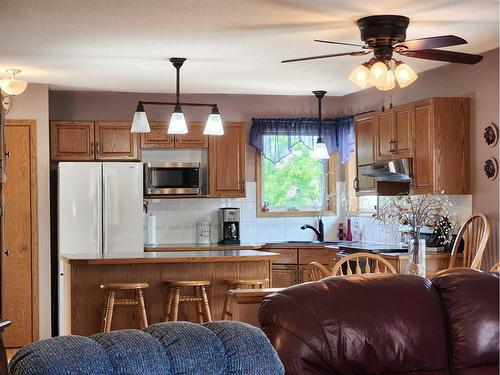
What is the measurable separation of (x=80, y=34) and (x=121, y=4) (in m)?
0.88

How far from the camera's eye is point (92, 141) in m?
8.09

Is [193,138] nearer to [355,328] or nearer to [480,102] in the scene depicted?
[480,102]

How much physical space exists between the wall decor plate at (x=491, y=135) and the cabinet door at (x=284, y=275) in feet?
8.07

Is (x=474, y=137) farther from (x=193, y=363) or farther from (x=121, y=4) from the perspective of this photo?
(x=193, y=363)

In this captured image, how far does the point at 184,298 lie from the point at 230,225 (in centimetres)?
222

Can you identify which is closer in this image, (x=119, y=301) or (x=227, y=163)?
(x=119, y=301)

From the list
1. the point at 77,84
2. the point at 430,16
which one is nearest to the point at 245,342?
the point at 430,16

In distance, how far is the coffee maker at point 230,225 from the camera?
8430mm

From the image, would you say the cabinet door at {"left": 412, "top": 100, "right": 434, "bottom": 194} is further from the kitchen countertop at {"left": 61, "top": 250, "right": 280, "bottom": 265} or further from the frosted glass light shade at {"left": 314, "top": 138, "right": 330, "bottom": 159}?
the frosted glass light shade at {"left": 314, "top": 138, "right": 330, "bottom": 159}

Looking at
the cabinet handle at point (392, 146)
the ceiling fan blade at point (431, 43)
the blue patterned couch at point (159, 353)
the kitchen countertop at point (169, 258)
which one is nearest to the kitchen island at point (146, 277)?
the kitchen countertop at point (169, 258)

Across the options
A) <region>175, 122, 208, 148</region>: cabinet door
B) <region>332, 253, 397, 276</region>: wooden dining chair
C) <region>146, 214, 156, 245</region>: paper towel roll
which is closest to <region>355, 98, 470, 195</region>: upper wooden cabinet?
<region>332, 253, 397, 276</region>: wooden dining chair

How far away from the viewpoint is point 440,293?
328cm

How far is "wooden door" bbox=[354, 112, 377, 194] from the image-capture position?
769cm

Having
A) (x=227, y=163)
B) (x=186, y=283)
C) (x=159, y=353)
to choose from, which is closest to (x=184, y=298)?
(x=186, y=283)
